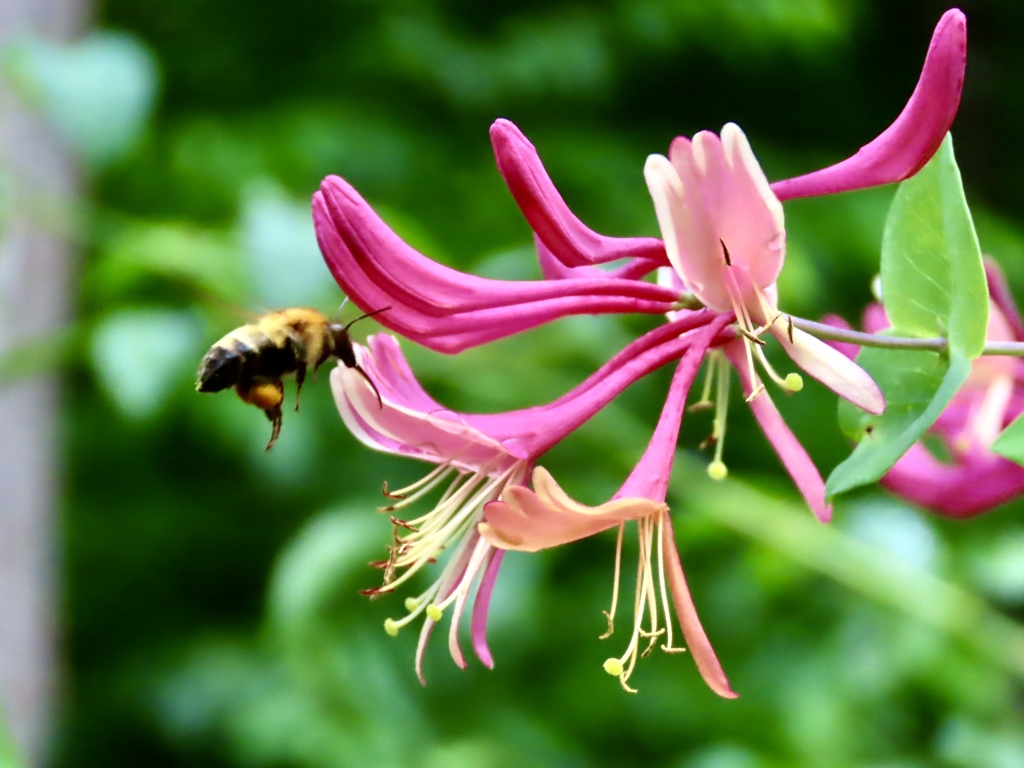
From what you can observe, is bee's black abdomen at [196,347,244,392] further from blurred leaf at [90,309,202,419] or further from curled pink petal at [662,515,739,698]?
blurred leaf at [90,309,202,419]

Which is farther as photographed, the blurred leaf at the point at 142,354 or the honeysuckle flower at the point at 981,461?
the blurred leaf at the point at 142,354

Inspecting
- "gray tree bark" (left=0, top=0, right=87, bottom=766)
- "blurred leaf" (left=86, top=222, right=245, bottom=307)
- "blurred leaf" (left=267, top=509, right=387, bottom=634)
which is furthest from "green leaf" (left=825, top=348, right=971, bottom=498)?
"gray tree bark" (left=0, top=0, right=87, bottom=766)

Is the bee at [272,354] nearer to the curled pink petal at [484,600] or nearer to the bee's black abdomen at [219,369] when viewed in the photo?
the bee's black abdomen at [219,369]

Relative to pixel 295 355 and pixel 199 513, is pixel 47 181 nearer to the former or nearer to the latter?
pixel 199 513

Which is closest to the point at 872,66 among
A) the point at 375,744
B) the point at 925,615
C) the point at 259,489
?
the point at 259,489

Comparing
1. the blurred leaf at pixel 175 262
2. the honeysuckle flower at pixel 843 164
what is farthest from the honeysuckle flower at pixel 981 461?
the blurred leaf at pixel 175 262

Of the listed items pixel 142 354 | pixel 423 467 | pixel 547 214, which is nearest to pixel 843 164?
pixel 547 214
